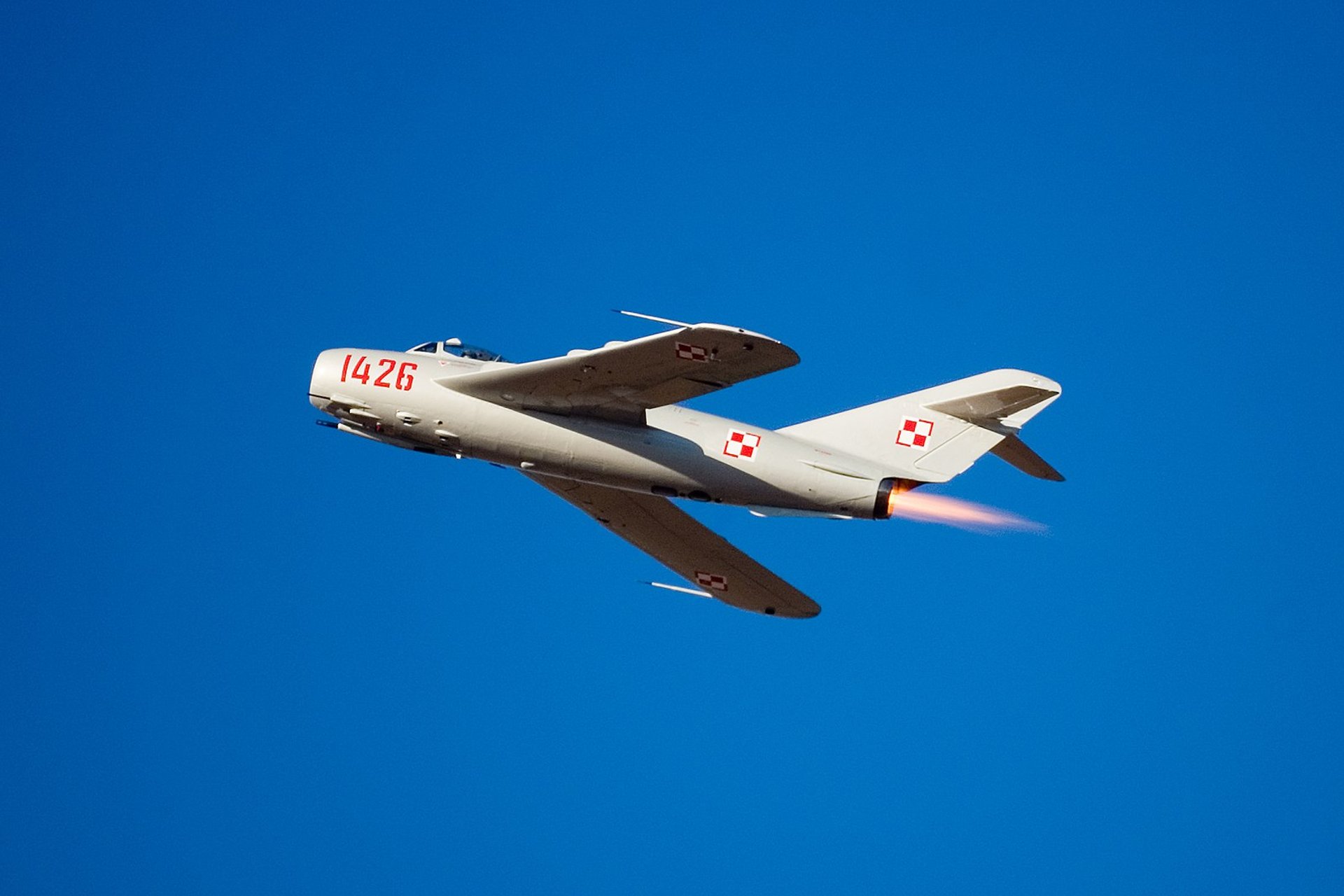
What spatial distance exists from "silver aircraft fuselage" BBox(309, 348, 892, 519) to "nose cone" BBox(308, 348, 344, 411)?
0.09ft

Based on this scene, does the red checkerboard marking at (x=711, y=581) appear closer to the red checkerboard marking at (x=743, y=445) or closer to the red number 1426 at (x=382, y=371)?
the red checkerboard marking at (x=743, y=445)

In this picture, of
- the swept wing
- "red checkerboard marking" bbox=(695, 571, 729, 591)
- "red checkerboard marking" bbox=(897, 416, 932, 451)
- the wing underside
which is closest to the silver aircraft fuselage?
the swept wing

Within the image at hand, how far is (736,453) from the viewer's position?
28.6 m

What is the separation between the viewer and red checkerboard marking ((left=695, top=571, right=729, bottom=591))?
3366 centimetres

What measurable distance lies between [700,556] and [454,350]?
7.11 metres

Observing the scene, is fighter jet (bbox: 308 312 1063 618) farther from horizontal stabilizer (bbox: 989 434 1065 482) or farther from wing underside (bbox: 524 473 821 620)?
wing underside (bbox: 524 473 821 620)

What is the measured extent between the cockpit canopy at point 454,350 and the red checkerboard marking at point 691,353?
5.20 metres

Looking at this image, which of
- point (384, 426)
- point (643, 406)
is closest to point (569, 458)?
point (643, 406)

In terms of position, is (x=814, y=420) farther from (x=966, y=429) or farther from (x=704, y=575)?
(x=704, y=575)

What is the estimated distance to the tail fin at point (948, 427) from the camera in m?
29.4

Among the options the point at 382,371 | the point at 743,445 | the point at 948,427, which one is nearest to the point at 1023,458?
the point at 948,427

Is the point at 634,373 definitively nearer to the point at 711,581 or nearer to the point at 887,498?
the point at 887,498

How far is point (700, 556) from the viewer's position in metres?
33.5

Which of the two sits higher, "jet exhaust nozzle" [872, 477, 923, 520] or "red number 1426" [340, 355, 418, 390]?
"red number 1426" [340, 355, 418, 390]
